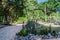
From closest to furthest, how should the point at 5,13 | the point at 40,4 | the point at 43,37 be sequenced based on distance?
1. the point at 43,37
2. the point at 5,13
3. the point at 40,4

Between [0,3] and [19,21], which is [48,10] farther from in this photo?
[0,3]

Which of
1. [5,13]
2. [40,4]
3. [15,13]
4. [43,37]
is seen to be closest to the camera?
[43,37]

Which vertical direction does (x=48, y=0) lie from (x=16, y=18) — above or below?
above

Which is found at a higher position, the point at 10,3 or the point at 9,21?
the point at 10,3

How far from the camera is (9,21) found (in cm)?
2252

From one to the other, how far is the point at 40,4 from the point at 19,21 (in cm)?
1336

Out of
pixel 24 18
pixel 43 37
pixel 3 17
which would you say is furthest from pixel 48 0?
pixel 43 37

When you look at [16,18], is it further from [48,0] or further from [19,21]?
[48,0]

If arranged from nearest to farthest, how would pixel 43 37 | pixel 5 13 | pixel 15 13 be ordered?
1. pixel 43 37
2. pixel 5 13
3. pixel 15 13

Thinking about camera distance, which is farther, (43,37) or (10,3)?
(10,3)

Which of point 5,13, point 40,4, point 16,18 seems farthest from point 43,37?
point 40,4

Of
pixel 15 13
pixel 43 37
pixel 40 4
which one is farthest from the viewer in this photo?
pixel 40 4

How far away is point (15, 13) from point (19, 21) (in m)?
1.25

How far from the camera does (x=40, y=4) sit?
35938 mm
